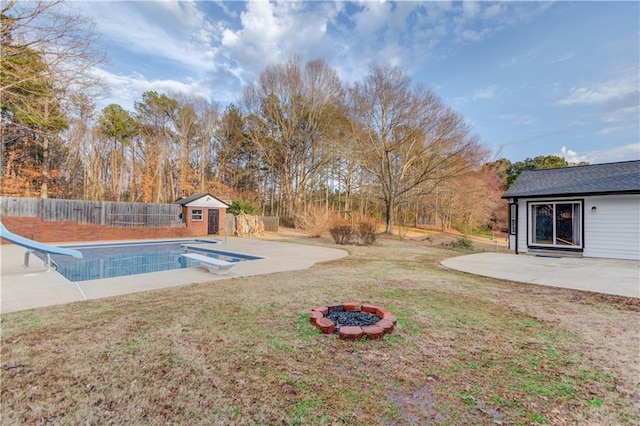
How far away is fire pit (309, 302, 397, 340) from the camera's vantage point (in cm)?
295

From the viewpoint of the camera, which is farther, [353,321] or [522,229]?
[522,229]

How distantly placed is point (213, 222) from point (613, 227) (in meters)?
17.6

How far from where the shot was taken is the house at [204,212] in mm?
16500

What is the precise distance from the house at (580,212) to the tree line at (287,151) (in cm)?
606

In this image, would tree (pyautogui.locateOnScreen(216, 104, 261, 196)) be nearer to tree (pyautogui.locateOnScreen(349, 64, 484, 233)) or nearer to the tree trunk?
tree (pyautogui.locateOnScreen(349, 64, 484, 233))

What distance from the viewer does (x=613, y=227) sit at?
942 cm

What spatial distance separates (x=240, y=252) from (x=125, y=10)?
778 cm

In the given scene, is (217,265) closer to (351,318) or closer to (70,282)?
(70,282)

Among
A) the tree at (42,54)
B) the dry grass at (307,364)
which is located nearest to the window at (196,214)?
the tree at (42,54)

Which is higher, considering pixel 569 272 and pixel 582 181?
pixel 582 181

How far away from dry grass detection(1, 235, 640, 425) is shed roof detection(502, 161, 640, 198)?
738 centimetres

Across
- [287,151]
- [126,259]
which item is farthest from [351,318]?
[287,151]

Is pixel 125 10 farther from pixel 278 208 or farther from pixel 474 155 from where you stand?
pixel 278 208

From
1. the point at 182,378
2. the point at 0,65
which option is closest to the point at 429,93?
the point at 0,65
